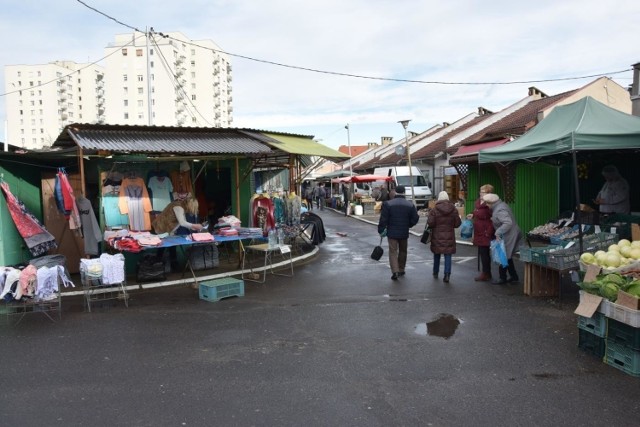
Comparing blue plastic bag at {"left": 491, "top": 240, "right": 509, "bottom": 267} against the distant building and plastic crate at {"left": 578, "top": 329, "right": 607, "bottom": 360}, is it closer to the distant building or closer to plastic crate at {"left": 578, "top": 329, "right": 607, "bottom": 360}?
plastic crate at {"left": 578, "top": 329, "right": 607, "bottom": 360}

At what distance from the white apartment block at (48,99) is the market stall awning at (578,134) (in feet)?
389

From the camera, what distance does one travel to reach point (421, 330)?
6.42 metres

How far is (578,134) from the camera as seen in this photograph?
25.2ft

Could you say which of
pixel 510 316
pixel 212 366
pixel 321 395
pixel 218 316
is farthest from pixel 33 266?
pixel 510 316

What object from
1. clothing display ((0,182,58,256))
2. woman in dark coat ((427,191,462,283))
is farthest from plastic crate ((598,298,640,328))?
clothing display ((0,182,58,256))

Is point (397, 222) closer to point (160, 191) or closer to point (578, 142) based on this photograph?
point (578, 142)

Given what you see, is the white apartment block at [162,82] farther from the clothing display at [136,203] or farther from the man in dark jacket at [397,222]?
the man in dark jacket at [397,222]

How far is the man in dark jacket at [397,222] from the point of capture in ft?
30.9

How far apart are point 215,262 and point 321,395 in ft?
22.4

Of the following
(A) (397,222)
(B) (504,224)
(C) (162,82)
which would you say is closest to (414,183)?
(A) (397,222)

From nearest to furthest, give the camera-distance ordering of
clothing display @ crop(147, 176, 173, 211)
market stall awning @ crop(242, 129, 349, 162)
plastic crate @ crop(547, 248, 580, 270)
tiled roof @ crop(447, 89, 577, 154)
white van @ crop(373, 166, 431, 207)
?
1. plastic crate @ crop(547, 248, 580, 270)
2. clothing display @ crop(147, 176, 173, 211)
3. market stall awning @ crop(242, 129, 349, 162)
4. tiled roof @ crop(447, 89, 577, 154)
5. white van @ crop(373, 166, 431, 207)

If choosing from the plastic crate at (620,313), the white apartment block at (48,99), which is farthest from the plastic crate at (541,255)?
the white apartment block at (48,99)

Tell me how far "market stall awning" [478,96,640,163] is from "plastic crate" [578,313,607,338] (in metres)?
3.25

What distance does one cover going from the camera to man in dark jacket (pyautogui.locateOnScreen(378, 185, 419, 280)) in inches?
370
